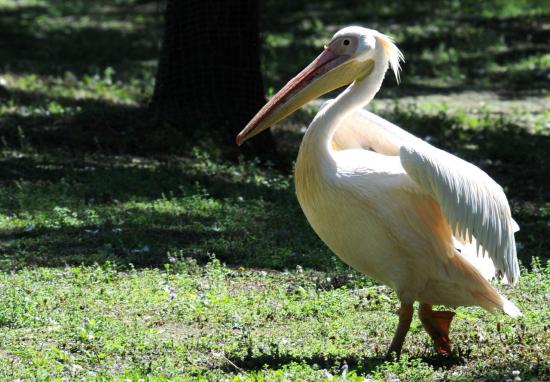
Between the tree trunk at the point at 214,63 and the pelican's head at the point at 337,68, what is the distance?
13.0 ft

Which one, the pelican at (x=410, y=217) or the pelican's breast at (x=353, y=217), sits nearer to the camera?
the pelican at (x=410, y=217)

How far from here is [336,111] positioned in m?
5.52

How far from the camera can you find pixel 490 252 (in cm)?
523

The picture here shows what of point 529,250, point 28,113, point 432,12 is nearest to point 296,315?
point 529,250

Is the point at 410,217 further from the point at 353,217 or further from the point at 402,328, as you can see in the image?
the point at 402,328

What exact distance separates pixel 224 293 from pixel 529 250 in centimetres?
235

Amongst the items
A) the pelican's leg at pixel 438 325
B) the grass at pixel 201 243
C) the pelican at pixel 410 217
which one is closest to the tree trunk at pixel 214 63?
the grass at pixel 201 243

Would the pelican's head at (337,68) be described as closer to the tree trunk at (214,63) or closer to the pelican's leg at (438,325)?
the pelican's leg at (438,325)

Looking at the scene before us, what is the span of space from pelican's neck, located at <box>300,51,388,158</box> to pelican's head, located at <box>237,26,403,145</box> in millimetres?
44

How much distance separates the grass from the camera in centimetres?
522

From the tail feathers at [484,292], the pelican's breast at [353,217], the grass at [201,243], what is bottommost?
the grass at [201,243]

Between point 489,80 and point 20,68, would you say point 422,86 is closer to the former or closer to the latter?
point 489,80

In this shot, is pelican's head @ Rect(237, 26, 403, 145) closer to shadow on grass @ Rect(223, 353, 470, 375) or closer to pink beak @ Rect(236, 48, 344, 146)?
pink beak @ Rect(236, 48, 344, 146)

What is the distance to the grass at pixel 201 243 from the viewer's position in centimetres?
522
